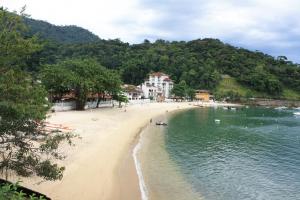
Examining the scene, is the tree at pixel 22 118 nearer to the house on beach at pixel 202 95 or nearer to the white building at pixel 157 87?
the white building at pixel 157 87

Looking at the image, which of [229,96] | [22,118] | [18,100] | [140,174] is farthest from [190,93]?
[18,100]

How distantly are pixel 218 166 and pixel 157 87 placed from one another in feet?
437

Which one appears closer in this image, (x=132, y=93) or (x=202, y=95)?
(x=132, y=93)

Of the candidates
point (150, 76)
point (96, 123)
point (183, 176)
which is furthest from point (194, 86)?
point (183, 176)

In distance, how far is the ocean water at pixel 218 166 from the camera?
29.8 metres

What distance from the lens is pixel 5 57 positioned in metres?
19.1

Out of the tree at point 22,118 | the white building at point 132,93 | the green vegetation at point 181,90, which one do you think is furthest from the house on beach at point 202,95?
the tree at point 22,118

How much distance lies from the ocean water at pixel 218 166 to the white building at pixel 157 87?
103m

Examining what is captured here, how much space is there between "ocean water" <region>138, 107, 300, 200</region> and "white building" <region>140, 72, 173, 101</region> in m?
103

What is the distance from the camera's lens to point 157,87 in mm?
172375

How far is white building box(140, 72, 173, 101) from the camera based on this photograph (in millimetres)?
169000

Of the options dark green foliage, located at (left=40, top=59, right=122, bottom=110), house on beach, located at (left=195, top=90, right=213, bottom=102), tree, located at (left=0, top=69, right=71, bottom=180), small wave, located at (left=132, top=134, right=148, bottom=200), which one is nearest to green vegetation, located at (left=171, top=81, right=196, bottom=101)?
house on beach, located at (left=195, top=90, right=213, bottom=102)

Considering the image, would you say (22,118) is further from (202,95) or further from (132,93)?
(202,95)

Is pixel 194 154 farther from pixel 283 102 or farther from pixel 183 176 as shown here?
pixel 283 102
